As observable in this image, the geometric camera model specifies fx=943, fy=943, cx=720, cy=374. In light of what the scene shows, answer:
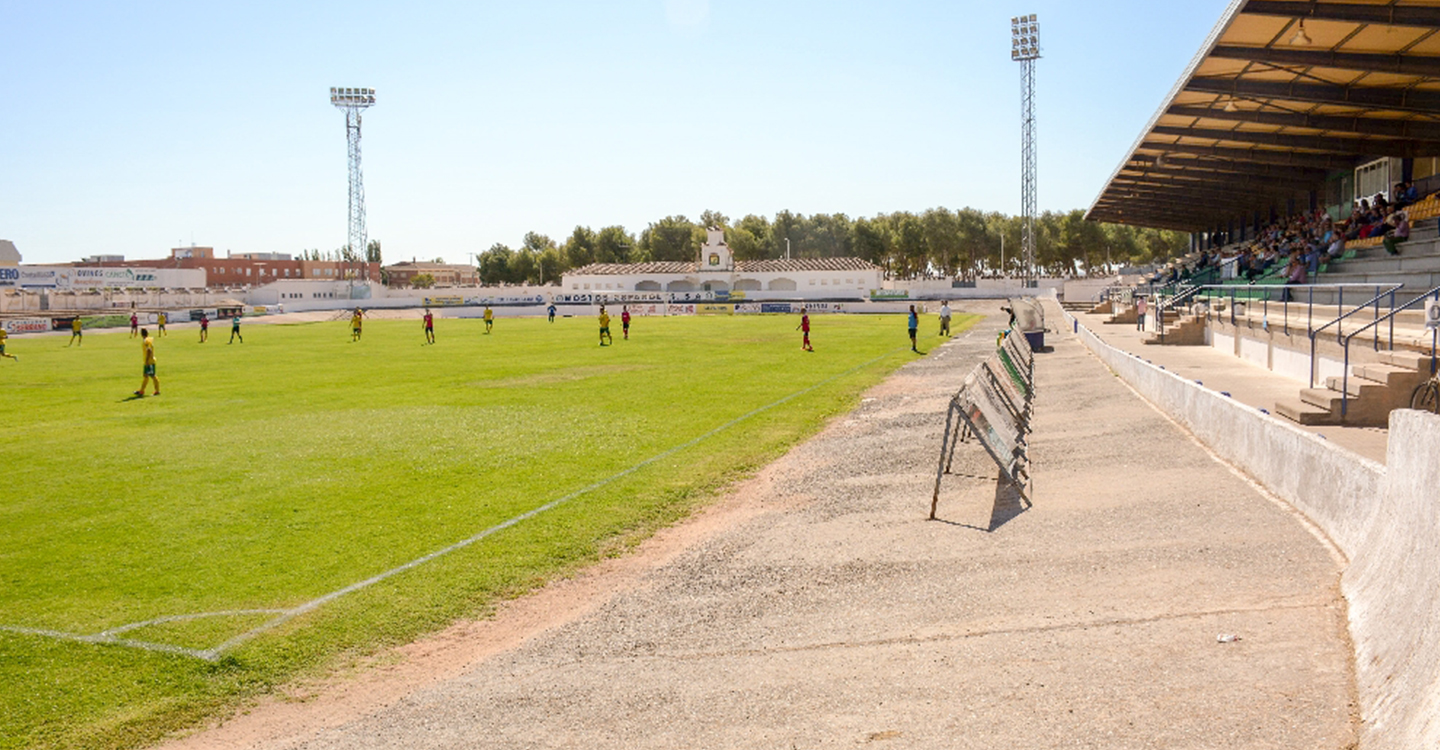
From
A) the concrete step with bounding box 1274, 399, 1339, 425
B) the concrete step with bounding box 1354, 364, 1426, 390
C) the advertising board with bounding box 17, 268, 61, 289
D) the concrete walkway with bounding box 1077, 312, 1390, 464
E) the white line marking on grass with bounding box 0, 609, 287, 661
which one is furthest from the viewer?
the advertising board with bounding box 17, 268, 61, 289

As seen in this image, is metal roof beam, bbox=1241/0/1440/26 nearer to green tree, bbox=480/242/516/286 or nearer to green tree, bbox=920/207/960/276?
green tree, bbox=920/207/960/276

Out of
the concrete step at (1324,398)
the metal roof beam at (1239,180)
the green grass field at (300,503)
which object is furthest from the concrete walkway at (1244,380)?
the metal roof beam at (1239,180)

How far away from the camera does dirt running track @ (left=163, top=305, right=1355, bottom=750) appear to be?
16.6 feet

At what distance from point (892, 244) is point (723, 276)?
3425cm

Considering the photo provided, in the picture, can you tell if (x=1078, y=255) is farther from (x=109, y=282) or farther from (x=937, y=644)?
(x=937, y=644)

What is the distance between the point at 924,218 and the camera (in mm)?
137250

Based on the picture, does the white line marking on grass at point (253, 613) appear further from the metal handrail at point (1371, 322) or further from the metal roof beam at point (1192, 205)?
the metal roof beam at point (1192, 205)

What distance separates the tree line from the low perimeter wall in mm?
125614

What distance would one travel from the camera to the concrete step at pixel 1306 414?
11742 mm

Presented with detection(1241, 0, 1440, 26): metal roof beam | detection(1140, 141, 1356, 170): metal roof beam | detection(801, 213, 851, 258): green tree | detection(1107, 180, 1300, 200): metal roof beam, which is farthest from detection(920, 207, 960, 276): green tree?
detection(1241, 0, 1440, 26): metal roof beam

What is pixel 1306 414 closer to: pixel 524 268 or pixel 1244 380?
pixel 1244 380

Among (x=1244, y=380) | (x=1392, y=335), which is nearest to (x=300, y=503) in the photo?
(x=1392, y=335)

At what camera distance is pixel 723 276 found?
387 ft

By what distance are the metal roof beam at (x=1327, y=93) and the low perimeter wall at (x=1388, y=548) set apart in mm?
16760
